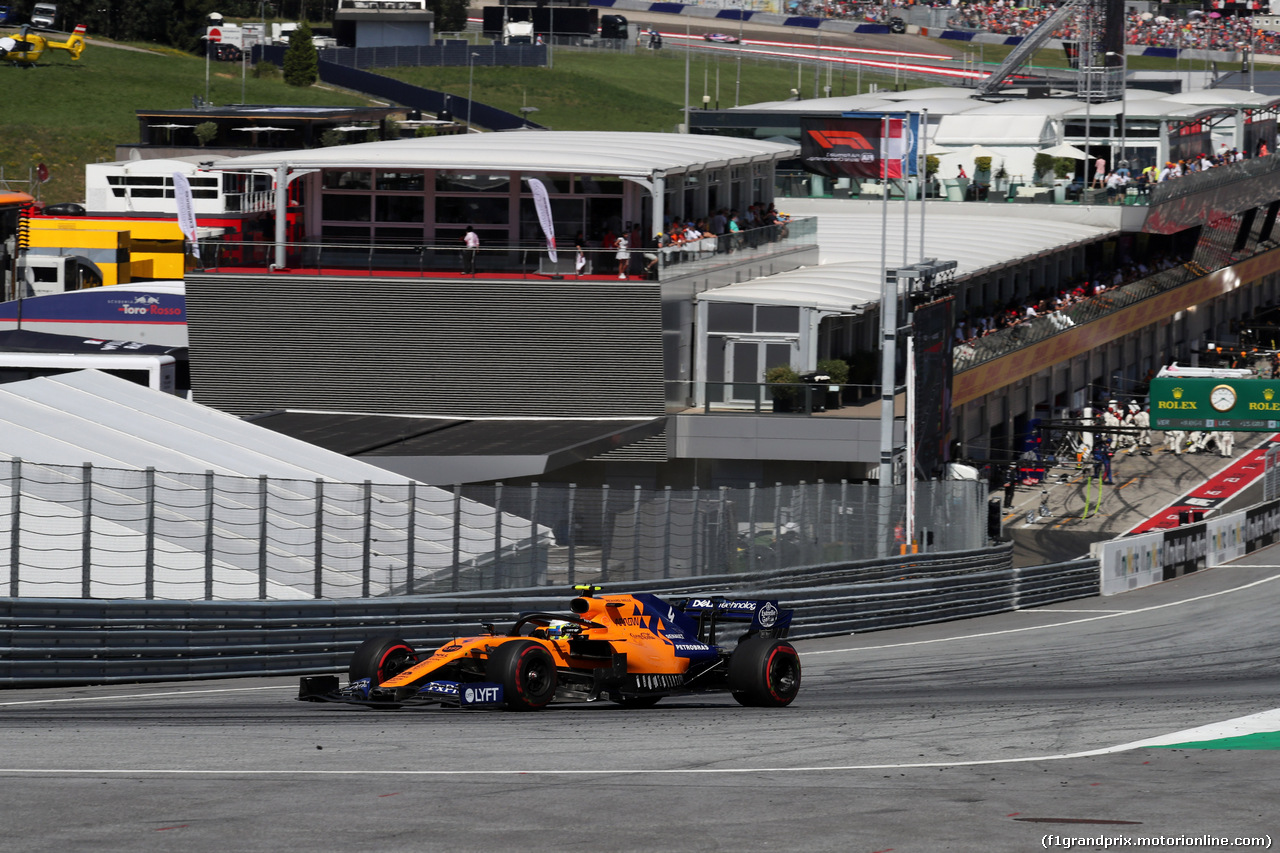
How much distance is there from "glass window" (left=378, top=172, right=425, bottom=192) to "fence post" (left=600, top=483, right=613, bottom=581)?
687 inches

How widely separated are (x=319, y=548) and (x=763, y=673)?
5.08 meters

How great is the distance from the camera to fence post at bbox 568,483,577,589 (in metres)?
19.6

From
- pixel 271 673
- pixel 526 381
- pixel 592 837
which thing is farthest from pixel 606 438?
pixel 592 837

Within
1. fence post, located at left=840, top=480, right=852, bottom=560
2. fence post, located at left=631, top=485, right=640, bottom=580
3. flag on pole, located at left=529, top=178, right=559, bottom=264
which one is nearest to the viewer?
fence post, located at left=631, top=485, right=640, bottom=580

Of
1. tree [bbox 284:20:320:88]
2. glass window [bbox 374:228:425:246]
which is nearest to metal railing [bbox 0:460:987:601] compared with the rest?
glass window [bbox 374:228:425:246]

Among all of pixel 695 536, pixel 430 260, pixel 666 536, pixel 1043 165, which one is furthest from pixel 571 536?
pixel 1043 165

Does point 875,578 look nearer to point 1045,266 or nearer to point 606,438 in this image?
point 606,438

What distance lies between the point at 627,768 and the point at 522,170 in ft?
79.2

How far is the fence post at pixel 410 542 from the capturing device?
18.2 meters

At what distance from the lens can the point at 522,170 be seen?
3438 centimetres

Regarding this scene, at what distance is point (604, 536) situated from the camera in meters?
20.2

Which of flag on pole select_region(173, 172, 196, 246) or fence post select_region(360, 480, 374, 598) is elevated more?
flag on pole select_region(173, 172, 196, 246)

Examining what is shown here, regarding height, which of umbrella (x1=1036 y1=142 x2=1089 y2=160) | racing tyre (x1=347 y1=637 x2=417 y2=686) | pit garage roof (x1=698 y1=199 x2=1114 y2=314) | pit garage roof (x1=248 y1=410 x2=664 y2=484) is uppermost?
umbrella (x1=1036 y1=142 x2=1089 y2=160)

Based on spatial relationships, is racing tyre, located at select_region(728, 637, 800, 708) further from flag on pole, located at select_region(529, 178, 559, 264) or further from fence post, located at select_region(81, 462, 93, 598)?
flag on pole, located at select_region(529, 178, 559, 264)
